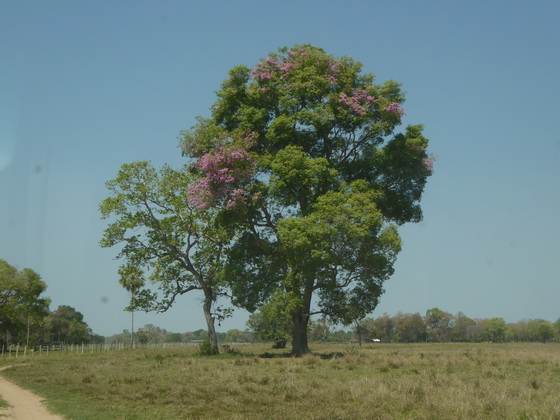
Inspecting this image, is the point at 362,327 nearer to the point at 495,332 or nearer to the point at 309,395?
the point at 309,395

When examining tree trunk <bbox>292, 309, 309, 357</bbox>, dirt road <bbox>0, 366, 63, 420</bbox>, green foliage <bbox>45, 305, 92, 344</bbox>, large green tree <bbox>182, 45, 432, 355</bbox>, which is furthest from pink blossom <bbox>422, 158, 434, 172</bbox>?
green foliage <bbox>45, 305, 92, 344</bbox>

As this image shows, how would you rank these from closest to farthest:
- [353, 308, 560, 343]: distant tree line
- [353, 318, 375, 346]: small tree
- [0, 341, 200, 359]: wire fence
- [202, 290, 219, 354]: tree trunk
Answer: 1. [202, 290, 219, 354]: tree trunk
2. [353, 318, 375, 346]: small tree
3. [0, 341, 200, 359]: wire fence
4. [353, 308, 560, 343]: distant tree line

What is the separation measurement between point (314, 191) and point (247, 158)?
4.70 metres

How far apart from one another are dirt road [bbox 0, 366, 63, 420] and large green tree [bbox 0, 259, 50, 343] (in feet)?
172

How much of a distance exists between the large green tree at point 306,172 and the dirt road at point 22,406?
15.6m

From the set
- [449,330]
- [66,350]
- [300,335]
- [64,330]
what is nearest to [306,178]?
[300,335]

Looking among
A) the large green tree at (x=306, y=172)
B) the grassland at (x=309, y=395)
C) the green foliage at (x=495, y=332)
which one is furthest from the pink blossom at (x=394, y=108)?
the green foliage at (x=495, y=332)

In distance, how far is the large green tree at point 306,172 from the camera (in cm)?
3416

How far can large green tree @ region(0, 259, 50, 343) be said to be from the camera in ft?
237

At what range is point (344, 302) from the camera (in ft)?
123

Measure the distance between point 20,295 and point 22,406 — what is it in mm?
61068

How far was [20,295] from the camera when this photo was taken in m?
73.6

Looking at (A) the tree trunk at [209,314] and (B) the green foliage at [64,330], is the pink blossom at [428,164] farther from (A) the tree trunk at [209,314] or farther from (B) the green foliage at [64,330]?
(B) the green foliage at [64,330]

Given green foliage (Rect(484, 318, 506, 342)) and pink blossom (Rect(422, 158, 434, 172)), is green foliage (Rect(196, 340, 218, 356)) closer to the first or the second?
pink blossom (Rect(422, 158, 434, 172))
